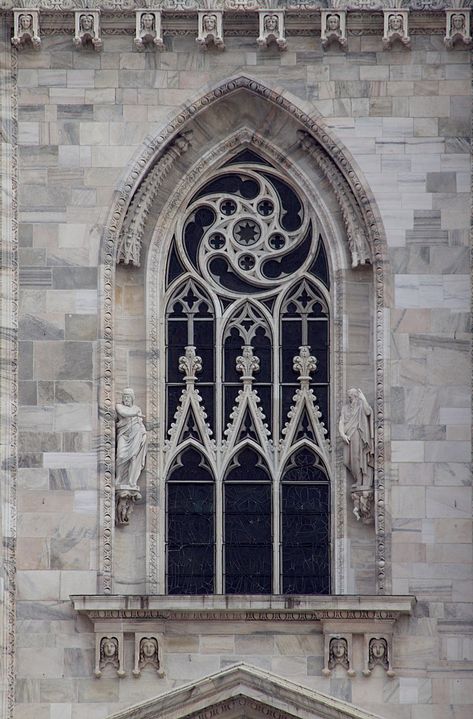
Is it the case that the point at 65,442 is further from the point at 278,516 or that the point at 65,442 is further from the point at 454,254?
the point at 454,254

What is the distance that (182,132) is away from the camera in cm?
2988

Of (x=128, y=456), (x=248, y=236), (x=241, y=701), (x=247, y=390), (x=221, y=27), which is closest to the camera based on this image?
(x=241, y=701)

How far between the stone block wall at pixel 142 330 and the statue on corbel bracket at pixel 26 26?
0.18 m

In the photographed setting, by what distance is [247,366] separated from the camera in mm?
29672

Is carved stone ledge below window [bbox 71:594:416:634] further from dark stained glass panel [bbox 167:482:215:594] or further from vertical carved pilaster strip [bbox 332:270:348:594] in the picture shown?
dark stained glass panel [bbox 167:482:215:594]

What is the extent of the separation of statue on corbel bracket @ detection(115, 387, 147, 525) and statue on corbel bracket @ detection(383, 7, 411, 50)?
14.4ft

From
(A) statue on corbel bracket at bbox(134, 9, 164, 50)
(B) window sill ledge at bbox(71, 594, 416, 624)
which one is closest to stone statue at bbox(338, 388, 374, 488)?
(B) window sill ledge at bbox(71, 594, 416, 624)

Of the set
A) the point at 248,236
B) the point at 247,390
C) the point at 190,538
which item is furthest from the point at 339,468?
the point at 248,236

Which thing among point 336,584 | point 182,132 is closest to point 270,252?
point 182,132

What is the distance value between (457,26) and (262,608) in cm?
610

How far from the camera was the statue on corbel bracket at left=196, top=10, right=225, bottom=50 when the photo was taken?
29.7m

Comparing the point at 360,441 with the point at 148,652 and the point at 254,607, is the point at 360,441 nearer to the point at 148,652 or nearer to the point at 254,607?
the point at 254,607

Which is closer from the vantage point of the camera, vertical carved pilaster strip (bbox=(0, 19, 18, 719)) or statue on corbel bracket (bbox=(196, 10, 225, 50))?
vertical carved pilaster strip (bbox=(0, 19, 18, 719))

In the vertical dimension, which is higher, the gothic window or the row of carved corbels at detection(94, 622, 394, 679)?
the gothic window
